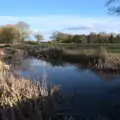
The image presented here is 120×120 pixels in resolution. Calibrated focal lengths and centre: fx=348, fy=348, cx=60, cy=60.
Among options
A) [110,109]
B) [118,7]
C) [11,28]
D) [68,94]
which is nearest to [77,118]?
[110,109]

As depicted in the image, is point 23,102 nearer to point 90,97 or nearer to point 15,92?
point 15,92

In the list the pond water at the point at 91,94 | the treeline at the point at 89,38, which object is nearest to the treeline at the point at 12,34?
the treeline at the point at 89,38

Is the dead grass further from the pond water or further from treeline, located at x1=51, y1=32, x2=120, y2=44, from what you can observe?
treeline, located at x1=51, y1=32, x2=120, y2=44

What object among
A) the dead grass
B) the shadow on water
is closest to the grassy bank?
the dead grass

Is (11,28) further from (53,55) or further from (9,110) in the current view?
(9,110)

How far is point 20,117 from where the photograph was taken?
850cm

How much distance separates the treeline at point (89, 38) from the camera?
61.6 m

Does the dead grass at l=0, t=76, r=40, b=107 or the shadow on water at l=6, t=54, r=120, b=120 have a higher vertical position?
the dead grass at l=0, t=76, r=40, b=107

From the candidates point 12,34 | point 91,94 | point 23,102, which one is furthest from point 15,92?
point 12,34

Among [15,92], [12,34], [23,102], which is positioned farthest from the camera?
[12,34]

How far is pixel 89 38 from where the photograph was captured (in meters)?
65.8

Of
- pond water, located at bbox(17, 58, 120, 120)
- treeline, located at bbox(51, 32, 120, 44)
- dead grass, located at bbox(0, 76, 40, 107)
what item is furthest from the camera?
treeline, located at bbox(51, 32, 120, 44)

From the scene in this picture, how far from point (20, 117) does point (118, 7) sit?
999 cm

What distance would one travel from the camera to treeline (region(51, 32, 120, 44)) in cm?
6159
